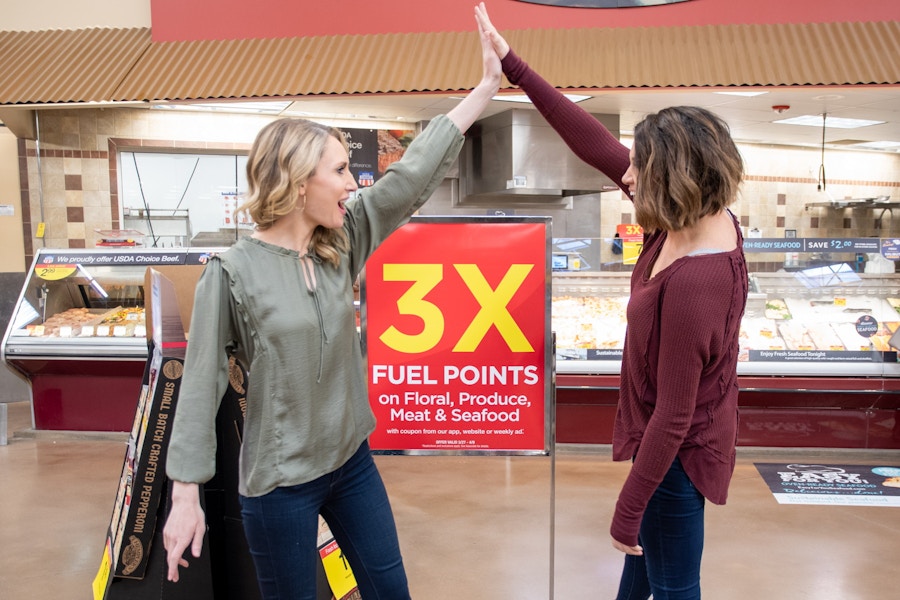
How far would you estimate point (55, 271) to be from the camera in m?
5.35

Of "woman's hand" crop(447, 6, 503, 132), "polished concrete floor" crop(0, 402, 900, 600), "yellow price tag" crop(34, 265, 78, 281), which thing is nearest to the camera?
"woman's hand" crop(447, 6, 503, 132)

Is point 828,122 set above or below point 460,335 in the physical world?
above

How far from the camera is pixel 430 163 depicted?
1.78 meters

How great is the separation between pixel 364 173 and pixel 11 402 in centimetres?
405

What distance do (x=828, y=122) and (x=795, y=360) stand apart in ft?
15.8

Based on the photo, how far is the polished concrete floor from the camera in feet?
9.86

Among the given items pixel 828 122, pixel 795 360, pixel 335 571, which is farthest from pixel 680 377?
pixel 828 122

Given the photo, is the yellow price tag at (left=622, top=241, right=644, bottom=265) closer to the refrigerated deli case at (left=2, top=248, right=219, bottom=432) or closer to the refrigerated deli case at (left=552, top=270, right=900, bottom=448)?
the refrigerated deli case at (left=552, top=270, right=900, bottom=448)

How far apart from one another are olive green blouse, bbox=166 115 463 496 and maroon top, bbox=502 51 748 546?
64 cm

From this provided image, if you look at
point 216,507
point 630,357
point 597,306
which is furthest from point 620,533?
point 597,306

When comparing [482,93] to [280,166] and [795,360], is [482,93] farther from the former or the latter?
[795,360]

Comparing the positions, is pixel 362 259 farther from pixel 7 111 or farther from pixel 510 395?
pixel 7 111

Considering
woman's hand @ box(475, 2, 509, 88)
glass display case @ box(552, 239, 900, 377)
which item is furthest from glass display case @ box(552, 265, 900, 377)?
woman's hand @ box(475, 2, 509, 88)

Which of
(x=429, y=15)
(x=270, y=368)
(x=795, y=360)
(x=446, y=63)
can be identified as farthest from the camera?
(x=429, y=15)
